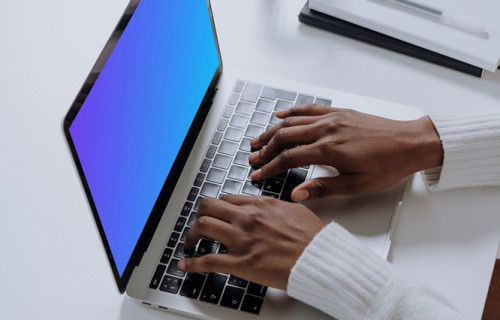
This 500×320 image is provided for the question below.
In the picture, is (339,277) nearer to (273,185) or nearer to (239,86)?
(273,185)

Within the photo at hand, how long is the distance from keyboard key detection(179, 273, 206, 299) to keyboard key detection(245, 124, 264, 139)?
0.78 feet

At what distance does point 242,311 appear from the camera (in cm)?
70

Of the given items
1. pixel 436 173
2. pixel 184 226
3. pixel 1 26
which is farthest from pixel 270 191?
pixel 1 26

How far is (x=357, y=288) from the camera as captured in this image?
0.66m

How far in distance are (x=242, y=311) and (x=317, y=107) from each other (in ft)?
1.05

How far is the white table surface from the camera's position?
0.75 meters

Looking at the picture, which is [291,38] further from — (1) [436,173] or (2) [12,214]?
(2) [12,214]

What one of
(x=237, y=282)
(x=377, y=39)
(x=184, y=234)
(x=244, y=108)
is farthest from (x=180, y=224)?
(x=377, y=39)

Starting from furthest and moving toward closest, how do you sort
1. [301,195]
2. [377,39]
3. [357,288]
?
1. [377,39]
2. [301,195]
3. [357,288]

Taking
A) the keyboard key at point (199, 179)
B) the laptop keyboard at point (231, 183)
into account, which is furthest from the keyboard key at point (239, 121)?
the keyboard key at point (199, 179)

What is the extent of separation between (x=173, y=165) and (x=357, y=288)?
303 mm

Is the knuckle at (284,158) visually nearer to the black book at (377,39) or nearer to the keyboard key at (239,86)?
the keyboard key at (239,86)

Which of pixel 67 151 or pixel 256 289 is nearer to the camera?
pixel 256 289

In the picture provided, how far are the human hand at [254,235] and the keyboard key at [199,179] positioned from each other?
7 centimetres
